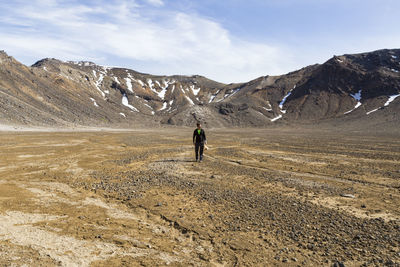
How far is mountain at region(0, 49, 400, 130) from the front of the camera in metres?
86.6

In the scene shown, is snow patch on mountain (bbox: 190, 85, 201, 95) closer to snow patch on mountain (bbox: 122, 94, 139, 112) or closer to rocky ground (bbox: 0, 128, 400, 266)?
snow patch on mountain (bbox: 122, 94, 139, 112)

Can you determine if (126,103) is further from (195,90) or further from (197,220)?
(197,220)

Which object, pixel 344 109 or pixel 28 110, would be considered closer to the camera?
pixel 28 110

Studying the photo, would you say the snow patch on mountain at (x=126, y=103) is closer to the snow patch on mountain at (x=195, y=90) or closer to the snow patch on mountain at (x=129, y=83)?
the snow patch on mountain at (x=129, y=83)

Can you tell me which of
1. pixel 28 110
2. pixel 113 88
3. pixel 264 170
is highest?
pixel 113 88

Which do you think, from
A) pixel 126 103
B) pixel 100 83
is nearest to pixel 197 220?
pixel 126 103

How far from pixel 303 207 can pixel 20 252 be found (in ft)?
25.0

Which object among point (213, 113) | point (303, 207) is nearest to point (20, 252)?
point (303, 207)

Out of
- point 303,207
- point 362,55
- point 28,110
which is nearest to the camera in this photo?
point 303,207

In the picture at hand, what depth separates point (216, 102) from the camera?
137m

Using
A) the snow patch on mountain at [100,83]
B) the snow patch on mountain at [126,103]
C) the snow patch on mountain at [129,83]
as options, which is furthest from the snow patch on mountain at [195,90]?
the snow patch on mountain at [100,83]

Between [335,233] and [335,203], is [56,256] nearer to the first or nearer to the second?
[335,233]

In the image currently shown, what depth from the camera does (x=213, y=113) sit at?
392ft

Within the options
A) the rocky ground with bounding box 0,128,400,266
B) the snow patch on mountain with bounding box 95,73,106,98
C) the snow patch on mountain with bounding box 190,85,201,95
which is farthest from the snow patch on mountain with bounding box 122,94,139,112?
the rocky ground with bounding box 0,128,400,266
